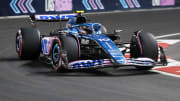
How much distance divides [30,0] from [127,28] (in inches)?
186

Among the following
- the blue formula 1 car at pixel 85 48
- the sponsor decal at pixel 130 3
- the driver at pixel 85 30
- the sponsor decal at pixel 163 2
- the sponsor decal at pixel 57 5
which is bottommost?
the sponsor decal at pixel 163 2

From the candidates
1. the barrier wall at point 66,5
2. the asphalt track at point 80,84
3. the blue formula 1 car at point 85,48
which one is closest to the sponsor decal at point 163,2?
the barrier wall at point 66,5

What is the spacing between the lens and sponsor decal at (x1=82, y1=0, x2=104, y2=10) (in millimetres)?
24047

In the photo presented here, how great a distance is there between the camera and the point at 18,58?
13297 millimetres

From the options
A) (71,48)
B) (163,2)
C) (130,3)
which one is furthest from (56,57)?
(163,2)

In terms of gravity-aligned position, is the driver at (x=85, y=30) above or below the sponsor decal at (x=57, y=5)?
above

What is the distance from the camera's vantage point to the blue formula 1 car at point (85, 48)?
10.7m

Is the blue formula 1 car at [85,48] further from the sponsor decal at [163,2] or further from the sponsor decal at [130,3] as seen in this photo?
the sponsor decal at [163,2]

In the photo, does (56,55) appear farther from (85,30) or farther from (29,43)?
Result: (29,43)

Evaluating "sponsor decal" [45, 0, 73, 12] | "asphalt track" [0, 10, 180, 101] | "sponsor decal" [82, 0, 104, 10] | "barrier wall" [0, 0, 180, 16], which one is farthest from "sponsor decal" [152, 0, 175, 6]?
"asphalt track" [0, 10, 180, 101]

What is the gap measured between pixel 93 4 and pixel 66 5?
1.40 meters

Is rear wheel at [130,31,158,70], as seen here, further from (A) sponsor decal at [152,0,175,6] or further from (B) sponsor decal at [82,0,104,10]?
(A) sponsor decal at [152,0,175,6]

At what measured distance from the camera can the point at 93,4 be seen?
24.2 m

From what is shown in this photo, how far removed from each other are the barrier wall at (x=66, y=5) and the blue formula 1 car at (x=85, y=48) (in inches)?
356
